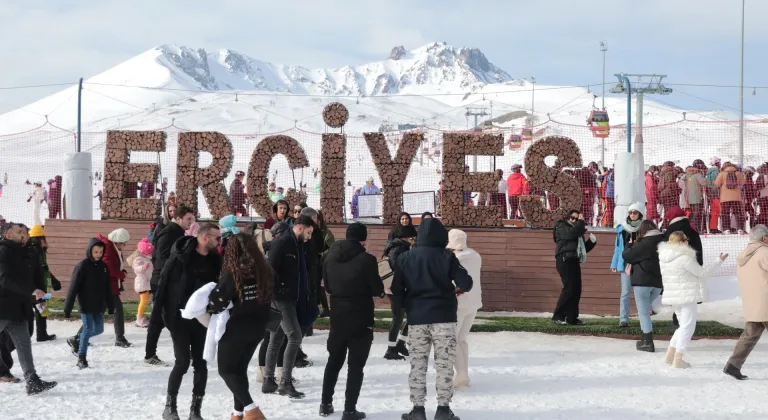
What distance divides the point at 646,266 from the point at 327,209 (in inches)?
263

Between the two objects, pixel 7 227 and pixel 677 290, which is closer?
pixel 7 227

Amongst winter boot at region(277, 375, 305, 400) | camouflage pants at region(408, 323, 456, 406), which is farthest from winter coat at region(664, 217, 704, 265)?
winter boot at region(277, 375, 305, 400)

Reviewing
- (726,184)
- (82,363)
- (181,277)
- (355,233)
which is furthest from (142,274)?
(726,184)

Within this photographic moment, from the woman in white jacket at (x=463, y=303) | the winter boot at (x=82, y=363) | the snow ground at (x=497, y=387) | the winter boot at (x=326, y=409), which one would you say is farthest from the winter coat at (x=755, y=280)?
the winter boot at (x=82, y=363)

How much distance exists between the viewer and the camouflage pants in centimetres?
707

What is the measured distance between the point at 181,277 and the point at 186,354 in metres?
0.62

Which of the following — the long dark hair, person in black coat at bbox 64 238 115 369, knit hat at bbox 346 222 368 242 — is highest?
knit hat at bbox 346 222 368 242

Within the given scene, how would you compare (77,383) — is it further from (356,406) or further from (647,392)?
(647,392)

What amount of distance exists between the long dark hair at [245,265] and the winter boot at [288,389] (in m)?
1.62

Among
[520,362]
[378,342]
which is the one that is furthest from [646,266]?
[378,342]

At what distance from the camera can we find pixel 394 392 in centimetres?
823

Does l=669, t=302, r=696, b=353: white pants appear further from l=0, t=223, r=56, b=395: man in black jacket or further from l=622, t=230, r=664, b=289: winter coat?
l=0, t=223, r=56, b=395: man in black jacket

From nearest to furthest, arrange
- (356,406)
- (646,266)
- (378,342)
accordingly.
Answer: (356,406)
(646,266)
(378,342)

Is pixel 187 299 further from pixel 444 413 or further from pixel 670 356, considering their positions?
pixel 670 356
